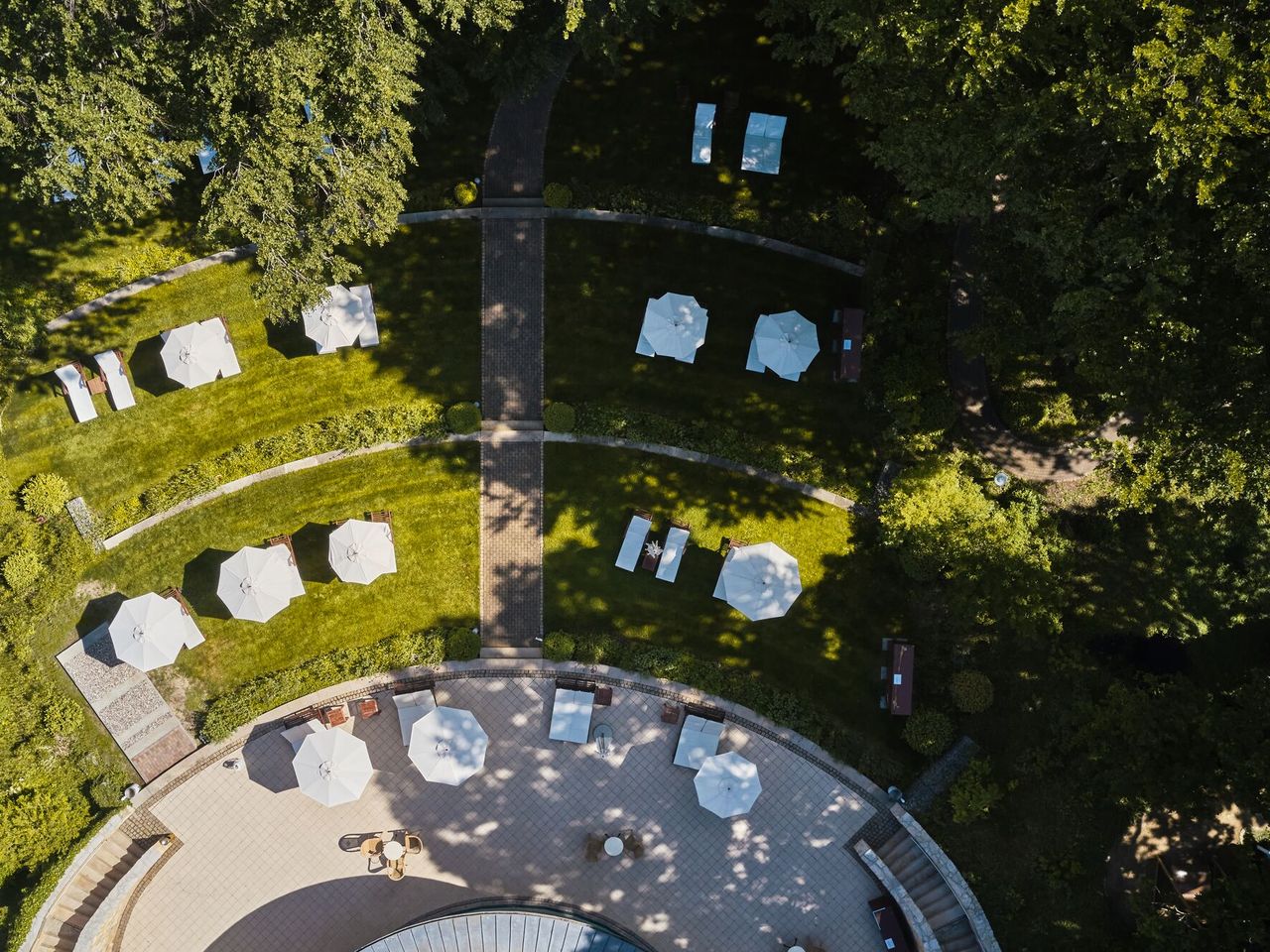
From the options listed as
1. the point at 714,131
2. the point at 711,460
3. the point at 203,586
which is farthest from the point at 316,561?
the point at 714,131

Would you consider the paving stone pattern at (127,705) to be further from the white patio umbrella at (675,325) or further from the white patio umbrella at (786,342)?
the white patio umbrella at (786,342)

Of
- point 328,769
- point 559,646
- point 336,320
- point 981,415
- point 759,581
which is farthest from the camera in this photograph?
point 559,646

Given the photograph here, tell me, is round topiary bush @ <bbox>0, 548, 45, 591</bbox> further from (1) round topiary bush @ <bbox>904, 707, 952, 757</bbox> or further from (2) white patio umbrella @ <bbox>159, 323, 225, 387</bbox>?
(1) round topiary bush @ <bbox>904, 707, 952, 757</bbox>

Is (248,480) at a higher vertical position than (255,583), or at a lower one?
higher

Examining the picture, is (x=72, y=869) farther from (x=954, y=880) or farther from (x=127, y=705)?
(x=954, y=880)

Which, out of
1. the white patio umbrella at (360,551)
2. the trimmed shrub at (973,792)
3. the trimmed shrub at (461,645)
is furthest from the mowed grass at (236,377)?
the trimmed shrub at (973,792)

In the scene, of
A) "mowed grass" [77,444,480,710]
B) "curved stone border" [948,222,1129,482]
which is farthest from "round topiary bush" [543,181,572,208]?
"curved stone border" [948,222,1129,482]

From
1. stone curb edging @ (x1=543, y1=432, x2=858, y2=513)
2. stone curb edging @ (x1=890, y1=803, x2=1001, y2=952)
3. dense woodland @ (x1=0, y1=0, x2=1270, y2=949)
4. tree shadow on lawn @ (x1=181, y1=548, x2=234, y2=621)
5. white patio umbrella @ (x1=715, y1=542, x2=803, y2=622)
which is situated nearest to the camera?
dense woodland @ (x1=0, y1=0, x2=1270, y2=949)
